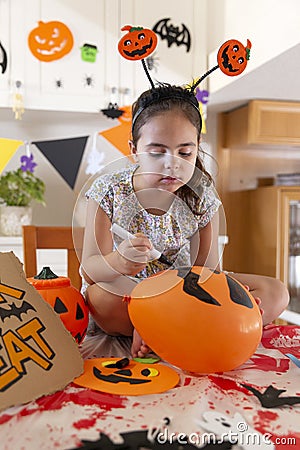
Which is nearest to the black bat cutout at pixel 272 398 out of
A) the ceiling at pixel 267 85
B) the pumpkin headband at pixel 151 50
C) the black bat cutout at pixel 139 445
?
the black bat cutout at pixel 139 445

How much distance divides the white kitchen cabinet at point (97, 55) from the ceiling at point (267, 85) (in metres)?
0.22

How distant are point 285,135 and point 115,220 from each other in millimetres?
1957

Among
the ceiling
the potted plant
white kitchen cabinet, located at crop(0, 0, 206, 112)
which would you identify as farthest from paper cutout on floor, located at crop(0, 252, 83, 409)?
white kitchen cabinet, located at crop(0, 0, 206, 112)

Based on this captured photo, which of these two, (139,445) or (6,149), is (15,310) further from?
(6,149)

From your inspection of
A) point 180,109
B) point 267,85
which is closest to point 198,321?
point 180,109

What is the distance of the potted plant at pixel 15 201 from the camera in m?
2.39

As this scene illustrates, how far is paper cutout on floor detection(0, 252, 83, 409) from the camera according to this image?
0.66 metres

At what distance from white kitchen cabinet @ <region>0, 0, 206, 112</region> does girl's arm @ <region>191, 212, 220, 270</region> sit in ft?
4.97

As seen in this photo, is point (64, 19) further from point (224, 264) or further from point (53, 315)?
point (53, 315)

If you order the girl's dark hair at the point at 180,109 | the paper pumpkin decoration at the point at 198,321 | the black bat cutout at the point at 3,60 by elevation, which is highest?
the black bat cutout at the point at 3,60

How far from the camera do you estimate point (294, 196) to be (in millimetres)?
2738

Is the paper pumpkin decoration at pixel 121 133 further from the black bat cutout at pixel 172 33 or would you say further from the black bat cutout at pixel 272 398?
the black bat cutout at pixel 272 398

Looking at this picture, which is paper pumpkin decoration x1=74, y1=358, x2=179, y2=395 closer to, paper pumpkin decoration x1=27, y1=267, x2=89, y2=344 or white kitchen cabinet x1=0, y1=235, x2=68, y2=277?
paper pumpkin decoration x1=27, y1=267, x2=89, y2=344

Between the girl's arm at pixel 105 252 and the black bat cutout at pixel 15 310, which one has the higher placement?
the girl's arm at pixel 105 252
